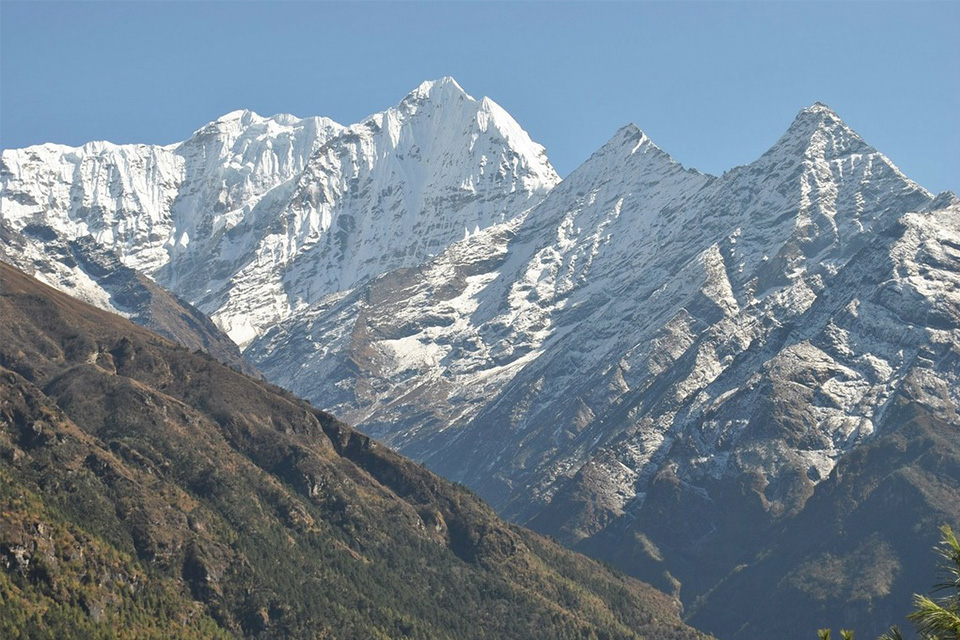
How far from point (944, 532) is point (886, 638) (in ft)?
22.2

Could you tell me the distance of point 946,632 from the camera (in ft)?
293

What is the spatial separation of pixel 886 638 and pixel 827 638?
3480mm

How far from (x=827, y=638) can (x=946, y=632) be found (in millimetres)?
6513

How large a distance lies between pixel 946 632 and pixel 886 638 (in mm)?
3177

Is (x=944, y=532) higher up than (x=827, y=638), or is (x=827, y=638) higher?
(x=944, y=532)

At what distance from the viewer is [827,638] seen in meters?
91.9

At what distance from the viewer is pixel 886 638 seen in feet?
295

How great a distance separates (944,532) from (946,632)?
555 cm

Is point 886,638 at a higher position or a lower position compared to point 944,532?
lower

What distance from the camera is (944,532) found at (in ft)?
299

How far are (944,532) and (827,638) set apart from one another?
8726 mm
